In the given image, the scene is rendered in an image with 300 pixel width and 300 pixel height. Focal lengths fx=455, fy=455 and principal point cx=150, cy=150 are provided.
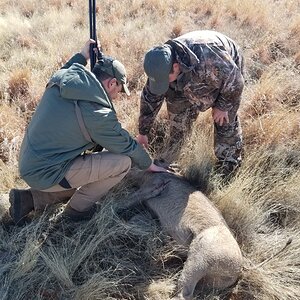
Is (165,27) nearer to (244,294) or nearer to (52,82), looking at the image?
(52,82)

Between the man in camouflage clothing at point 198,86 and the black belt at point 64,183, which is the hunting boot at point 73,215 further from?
the man in camouflage clothing at point 198,86

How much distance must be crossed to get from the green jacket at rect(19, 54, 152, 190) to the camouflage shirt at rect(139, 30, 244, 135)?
2.83 ft

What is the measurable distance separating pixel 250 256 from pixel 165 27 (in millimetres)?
4851

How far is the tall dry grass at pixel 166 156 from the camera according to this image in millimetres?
3723

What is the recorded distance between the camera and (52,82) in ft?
12.8

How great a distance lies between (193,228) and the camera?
13.4ft

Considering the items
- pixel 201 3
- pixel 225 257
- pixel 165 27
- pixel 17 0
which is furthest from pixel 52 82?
pixel 17 0

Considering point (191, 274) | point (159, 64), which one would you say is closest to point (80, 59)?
point (159, 64)

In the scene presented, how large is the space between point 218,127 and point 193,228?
1.24 meters

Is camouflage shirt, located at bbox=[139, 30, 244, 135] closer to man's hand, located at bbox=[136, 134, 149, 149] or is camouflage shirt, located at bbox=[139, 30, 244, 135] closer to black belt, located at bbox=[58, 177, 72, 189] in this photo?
man's hand, located at bbox=[136, 134, 149, 149]

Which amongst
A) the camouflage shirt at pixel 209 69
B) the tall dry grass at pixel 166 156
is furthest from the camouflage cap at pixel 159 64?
the tall dry grass at pixel 166 156

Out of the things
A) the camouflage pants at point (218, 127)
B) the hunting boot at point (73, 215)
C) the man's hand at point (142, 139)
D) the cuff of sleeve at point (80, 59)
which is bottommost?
the hunting boot at point (73, 215)

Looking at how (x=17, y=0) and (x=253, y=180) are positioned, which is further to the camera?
(x=17, y=0)

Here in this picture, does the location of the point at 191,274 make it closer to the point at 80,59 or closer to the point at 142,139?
the point at 142,139
